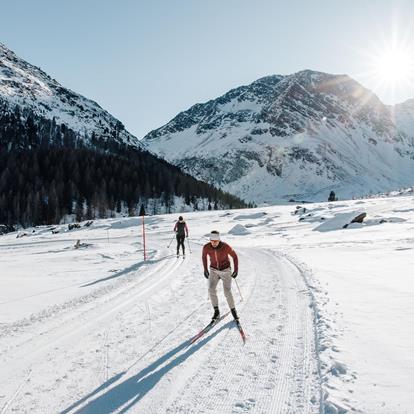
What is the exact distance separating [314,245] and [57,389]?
87.0ft

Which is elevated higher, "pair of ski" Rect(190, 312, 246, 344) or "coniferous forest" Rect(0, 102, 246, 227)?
"coniferous forest" Rect(0, 102, 246, 227)

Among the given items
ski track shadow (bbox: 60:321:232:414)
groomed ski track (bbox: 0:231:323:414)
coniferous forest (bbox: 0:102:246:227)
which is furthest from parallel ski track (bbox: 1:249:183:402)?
coniferous forest (bbox: 0:102:246:227)

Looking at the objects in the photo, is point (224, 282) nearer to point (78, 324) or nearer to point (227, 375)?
point (227, 375)

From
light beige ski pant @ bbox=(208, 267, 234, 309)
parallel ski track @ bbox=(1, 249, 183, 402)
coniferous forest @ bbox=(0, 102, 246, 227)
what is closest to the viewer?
parallel ski track @ bbox=(1, 249, 183, 402)

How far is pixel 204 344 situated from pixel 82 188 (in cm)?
11835

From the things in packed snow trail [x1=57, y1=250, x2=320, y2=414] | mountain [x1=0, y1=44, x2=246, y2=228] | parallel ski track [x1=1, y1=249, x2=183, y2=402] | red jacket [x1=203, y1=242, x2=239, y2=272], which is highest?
mountain [x1=0, y1=44, x2=246, y2=228]

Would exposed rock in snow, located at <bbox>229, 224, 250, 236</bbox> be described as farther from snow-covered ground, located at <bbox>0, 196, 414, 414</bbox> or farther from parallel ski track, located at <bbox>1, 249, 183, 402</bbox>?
parallel ski track, located at <bbox>1, 249, 183, 402</bbox>

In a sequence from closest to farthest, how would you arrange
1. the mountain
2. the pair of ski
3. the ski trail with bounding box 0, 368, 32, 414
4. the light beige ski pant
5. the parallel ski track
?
the ski trail with bounding box 0, 368, 32, 414 → the parallel ski track → the pair of ski → the light beige ski pant → the mountain

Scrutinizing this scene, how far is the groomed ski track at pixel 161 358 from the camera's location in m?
6.17

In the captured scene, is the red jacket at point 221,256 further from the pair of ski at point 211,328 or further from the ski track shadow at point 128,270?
the ski track shadow at point 128,270

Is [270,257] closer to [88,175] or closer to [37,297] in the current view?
[37,297]

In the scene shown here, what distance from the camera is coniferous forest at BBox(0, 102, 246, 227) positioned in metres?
108

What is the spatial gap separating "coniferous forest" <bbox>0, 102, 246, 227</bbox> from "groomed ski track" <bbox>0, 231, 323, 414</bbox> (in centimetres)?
9828

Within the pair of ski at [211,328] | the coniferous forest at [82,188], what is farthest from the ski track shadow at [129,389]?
the coniferous forest at [82,188]
